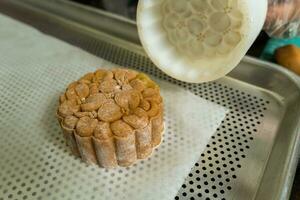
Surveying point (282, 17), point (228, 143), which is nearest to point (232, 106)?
point (228, 143)

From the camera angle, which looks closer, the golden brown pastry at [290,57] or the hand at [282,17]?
the hand at [282,17]

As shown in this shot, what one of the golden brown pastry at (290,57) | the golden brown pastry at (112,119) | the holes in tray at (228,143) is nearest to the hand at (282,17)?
the golden brown pastry at (290,57)

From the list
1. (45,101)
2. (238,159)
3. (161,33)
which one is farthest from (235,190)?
(45,101)

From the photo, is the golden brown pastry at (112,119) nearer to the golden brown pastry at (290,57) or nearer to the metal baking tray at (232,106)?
the metal baking tray at (232,106)

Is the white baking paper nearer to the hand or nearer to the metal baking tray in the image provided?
the metal baking tray

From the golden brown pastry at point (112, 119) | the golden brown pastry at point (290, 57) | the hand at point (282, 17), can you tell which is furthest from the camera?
the golden brown pastry at point (290, 57)

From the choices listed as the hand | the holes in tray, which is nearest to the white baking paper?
the holes in tray
